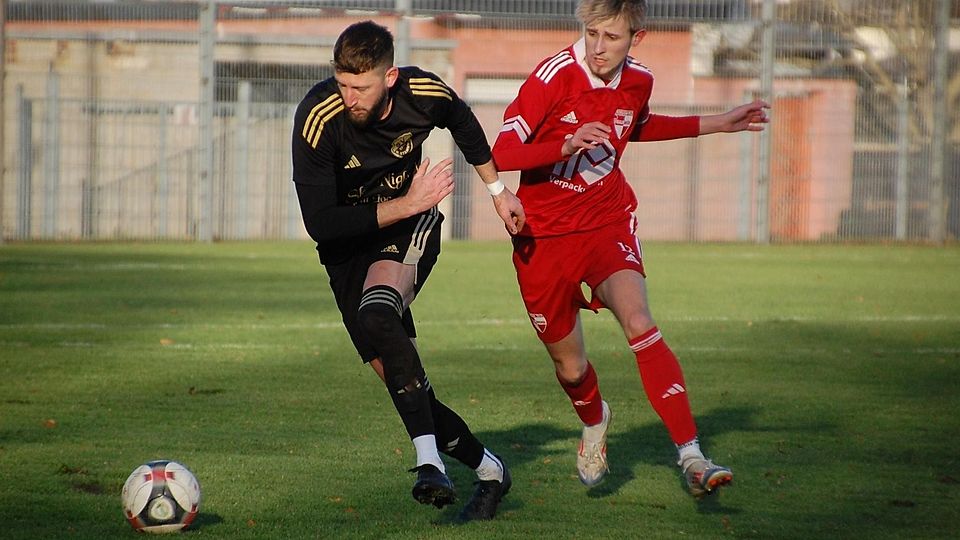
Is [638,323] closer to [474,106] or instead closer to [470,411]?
[470,411]

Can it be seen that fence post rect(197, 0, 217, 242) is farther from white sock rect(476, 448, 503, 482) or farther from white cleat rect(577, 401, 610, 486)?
white sock rect(476, 448, 503, 482)

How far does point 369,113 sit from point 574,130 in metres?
1.30

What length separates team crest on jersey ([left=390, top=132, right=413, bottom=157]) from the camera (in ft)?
18.5

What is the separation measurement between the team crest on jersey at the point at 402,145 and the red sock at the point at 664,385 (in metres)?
1.25

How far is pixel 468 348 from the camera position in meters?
11.0

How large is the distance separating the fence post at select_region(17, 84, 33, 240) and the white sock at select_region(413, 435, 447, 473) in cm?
1893

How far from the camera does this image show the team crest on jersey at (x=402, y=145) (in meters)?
5.65

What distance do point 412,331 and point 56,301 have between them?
353 inches

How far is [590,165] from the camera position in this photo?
6449 millimetres

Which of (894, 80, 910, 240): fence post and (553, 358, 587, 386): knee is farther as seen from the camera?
(894, 80, 910, 240): fence post

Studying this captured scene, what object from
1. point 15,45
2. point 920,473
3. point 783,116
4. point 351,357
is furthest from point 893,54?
point 920,473

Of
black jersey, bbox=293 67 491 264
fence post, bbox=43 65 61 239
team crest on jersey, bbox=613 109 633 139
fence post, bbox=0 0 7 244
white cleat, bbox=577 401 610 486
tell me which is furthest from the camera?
fence post, bbox=43 65 61 239

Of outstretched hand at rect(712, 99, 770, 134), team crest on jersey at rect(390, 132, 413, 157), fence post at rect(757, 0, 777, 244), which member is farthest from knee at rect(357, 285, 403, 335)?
fence post at rect(757, 0, 777, 244)

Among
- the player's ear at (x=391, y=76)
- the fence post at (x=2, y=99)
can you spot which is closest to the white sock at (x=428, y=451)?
the player's ear at (x=391, y=76)
